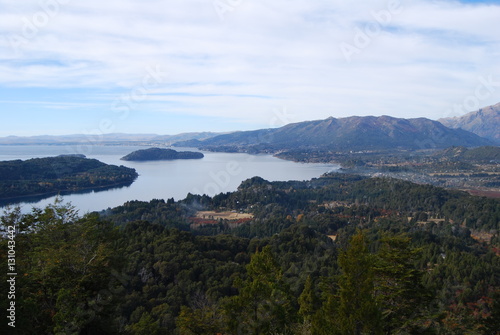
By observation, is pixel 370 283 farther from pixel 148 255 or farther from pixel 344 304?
pixel 148 255

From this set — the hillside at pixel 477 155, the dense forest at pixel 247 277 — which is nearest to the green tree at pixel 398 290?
the dense forest at pixel 247 277

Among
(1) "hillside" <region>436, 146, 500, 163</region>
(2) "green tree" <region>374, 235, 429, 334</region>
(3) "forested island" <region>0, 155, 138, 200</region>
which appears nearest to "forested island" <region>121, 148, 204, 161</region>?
(3) "forested island" <region>0, 155, 138, 200</region>

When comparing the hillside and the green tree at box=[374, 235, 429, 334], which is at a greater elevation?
the green tree at box=[374, 235, 429, 334]

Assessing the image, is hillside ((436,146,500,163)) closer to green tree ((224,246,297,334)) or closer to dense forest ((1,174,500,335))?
dense forest ((1,174,500,335))

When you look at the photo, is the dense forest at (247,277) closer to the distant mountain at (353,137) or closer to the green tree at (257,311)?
the green tree at (257,311)

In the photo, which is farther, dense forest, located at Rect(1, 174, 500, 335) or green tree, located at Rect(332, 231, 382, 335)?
dense forest, located at Rect(1, 174, 500, 335)

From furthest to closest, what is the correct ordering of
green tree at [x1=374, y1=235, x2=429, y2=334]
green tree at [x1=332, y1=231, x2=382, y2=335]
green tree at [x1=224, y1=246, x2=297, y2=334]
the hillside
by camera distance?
the hillside → green tree at [x1=224, y1=246, x2=297, y2=334] → green tree at [x1=374, y1=235, x2=429, y2=334] → green tree at [x1=332, y1=231, x2=382, y2=335]
